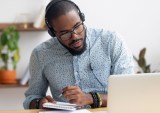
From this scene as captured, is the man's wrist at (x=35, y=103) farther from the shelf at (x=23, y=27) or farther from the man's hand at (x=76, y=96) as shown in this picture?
the shelf at (x=23, y=27)

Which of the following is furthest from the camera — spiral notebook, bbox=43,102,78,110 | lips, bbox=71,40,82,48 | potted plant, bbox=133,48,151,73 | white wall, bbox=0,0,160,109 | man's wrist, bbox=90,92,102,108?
white wall, bbox=0,0,160,109

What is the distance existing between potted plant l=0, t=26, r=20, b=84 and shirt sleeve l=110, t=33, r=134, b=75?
55.3 inches

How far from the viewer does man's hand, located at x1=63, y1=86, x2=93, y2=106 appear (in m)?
1.63

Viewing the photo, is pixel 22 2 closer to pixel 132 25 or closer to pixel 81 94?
pixel 132 25

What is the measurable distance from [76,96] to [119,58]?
45 cm

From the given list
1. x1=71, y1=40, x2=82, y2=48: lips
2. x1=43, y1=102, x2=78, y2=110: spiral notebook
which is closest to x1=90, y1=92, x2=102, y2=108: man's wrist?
x1=43, y1=102, x2=78, y2=110: spiral notebook

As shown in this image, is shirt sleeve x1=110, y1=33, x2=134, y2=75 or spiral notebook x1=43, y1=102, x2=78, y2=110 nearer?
spiral notebook x1=43, y1=102, x2=78, y2=110

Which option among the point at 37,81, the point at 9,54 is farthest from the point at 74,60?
the point at 9,54

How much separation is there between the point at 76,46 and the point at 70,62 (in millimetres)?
166

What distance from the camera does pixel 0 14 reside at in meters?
3.34

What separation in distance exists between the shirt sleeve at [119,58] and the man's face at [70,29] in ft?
0.70

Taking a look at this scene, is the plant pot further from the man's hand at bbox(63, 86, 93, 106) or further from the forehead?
the man's hand at bbox(63, 86, 93, 106)

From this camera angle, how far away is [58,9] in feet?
6.03

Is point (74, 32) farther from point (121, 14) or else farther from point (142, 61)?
point (121, 14)
